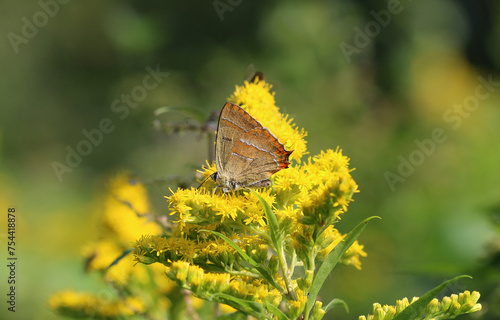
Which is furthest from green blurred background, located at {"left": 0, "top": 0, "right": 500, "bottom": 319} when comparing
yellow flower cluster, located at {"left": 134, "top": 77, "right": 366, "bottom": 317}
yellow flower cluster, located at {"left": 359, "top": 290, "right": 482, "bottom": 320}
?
yellow flower cluster, located at {"left": 134, "top": 77, "right": 366, "bottom": 317}

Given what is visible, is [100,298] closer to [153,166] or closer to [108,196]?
[108,196]

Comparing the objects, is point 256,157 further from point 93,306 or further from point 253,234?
point 93,306

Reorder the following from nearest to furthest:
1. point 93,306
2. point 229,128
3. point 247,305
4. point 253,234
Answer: point 247,305 < point 253,234 < point 229,128 < point 93,306

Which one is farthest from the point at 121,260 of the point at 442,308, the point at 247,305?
the point at 442,308

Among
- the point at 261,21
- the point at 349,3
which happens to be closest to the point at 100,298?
the point at 261,21

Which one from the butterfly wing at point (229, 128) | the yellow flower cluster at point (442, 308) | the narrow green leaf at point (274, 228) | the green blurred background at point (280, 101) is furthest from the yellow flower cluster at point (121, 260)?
the green blurred background at point (280, 101)

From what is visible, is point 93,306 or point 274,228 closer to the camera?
point 274,228

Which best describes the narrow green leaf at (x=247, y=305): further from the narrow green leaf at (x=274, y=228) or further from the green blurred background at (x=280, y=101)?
the green blurred background at (x=280, y=101)
